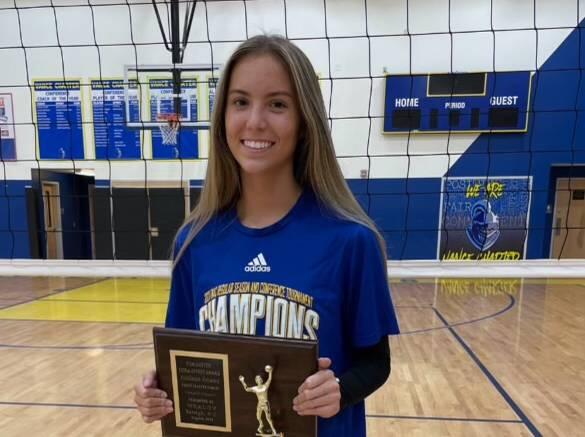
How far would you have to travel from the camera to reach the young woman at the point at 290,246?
0.73 meters

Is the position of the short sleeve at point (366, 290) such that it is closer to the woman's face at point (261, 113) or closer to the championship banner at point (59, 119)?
the woman's face at point (261, 113)

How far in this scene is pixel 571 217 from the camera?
5984 millimetres

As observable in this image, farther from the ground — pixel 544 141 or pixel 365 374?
pixel 544 141

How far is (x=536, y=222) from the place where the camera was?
5.66 m

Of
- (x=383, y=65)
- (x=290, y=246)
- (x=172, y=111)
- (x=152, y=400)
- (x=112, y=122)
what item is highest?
(x=383, y=65)

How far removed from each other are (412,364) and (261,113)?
231 cm

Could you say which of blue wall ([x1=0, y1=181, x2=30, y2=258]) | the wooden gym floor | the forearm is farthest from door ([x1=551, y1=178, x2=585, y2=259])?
blue wall ([x1=0, y1=181, x2=30, y2=258])

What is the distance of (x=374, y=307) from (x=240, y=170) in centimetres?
36

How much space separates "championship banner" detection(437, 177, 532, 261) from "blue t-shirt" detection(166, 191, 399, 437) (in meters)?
5.16

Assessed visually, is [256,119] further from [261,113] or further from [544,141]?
[544,141]

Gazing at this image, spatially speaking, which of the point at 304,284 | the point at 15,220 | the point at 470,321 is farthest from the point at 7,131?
the point at 304,284

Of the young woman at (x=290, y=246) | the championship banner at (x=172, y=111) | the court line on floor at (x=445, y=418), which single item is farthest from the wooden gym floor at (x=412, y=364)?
the championship banner at (x=172, y=111)

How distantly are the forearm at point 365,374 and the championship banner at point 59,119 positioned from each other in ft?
19.4

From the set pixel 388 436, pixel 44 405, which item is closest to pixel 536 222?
pixel 388 436
